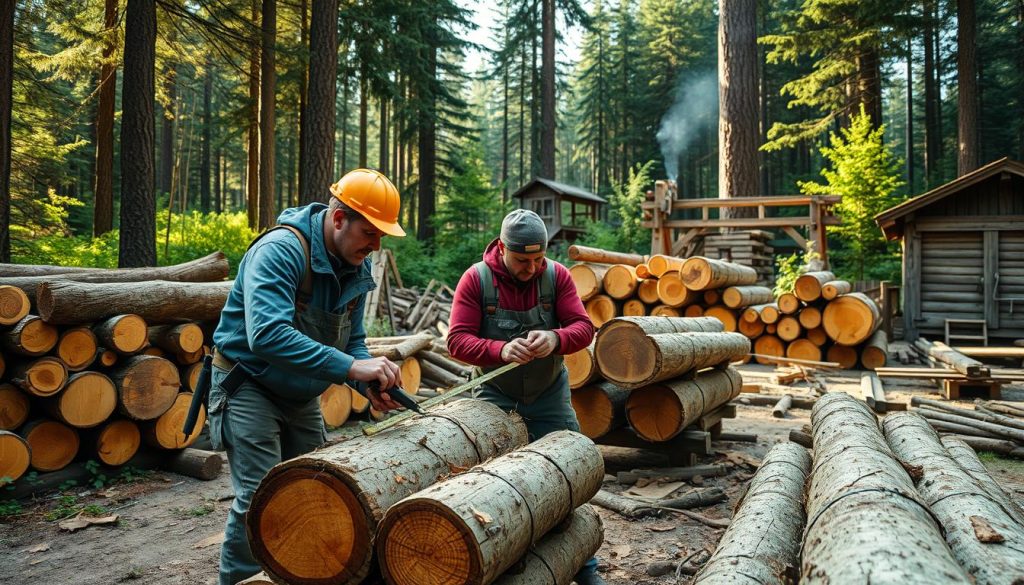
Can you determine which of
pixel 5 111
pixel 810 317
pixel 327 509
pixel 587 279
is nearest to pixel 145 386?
pixel 327 509

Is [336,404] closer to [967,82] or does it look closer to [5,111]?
[5,111]

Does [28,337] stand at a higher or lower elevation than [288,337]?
lower

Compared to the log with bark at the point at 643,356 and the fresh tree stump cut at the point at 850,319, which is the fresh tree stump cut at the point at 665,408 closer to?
the log with bark at the point at 643,356

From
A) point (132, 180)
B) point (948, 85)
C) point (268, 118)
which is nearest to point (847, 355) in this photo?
point (132, 180)

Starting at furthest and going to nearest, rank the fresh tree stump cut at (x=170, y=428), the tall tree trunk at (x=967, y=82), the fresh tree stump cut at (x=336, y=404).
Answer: the tall tree trunk at (x=967, y=82)
the fresh tree stump cut at (x=336, y=404)
the fresh tree stump cut at (x=170, y=428)

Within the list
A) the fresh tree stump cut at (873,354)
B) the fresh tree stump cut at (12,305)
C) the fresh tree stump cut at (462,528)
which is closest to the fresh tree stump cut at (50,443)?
the fresh tree stump cut at (12,305)

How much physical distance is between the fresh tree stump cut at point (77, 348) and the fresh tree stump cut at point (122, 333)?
88mm

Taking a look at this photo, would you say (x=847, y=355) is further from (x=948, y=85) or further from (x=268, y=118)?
(x=948, y=85)

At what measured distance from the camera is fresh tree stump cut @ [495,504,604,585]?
288 centimetres

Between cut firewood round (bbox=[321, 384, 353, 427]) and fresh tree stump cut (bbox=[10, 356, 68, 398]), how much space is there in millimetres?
2682

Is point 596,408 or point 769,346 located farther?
point 769,346

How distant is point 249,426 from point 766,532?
95.9 inches

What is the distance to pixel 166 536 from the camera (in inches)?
185

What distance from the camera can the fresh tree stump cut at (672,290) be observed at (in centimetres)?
1172
